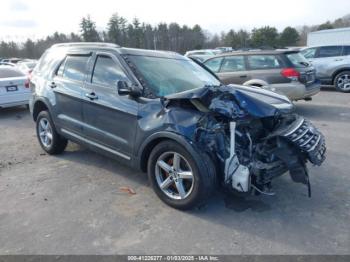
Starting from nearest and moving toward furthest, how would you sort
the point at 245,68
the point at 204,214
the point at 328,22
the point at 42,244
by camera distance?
the point at 42,244 < the point at 204,214 < the point at 245,68 < the point at 328,22

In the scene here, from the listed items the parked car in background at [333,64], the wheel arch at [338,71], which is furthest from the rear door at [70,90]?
the wheel arch at [338,71]

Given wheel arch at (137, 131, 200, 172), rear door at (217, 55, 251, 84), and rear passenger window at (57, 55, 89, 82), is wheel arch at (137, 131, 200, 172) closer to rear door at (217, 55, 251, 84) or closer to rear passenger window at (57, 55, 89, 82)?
rear passenger window at (57, 55, 89, 82)

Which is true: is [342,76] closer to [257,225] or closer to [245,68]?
[245,68]

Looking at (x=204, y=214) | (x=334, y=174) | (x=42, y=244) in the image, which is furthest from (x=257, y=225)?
(x=42, y=244)

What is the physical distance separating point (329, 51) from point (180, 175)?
37.2 feet

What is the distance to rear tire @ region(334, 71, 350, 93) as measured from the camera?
38.0 ft

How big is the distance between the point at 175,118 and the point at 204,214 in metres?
1.14

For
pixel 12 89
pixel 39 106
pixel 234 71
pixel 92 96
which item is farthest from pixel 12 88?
pixel 234 71

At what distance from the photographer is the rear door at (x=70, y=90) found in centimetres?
471

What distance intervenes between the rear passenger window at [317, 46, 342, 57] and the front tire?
36.4 feet

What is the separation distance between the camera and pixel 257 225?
3.34 m

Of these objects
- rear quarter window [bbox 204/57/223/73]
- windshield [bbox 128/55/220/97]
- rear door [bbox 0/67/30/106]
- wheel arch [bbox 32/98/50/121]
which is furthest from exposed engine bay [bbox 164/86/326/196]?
rear door [bbox 0/67/30/106]

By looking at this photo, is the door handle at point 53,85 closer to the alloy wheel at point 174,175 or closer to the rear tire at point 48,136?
the rear tire at point 48,136

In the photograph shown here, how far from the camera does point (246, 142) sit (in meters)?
3.50
